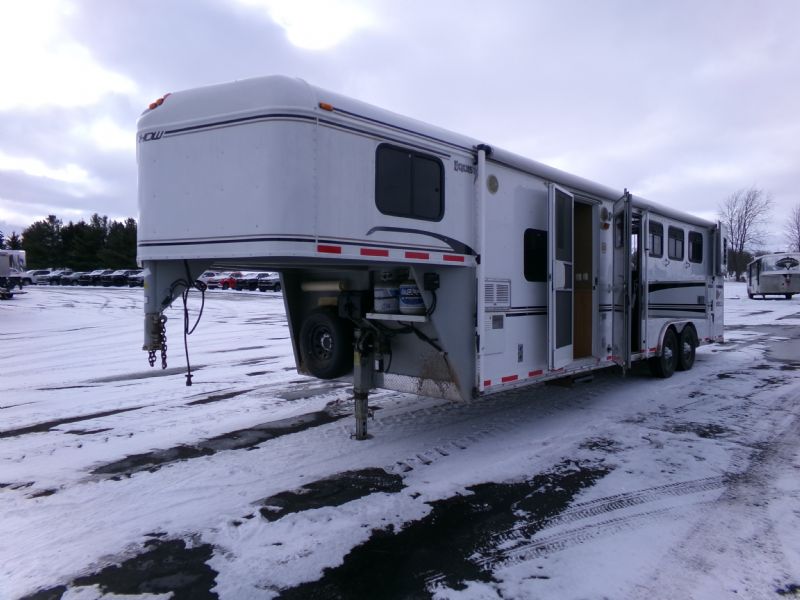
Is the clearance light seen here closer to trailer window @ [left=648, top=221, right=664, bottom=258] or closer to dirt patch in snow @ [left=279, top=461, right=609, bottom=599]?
dirt patch in snow @ [left=279, top=461, right=609, bottom=599]

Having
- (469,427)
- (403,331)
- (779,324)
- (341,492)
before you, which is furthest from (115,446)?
(779,324)

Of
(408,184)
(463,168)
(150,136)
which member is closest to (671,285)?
(463,168)

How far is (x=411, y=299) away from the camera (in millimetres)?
5426

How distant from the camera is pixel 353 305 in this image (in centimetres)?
582

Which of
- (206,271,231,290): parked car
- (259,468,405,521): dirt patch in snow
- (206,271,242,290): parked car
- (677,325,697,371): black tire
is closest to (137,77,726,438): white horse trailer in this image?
(259,468,405,521): dirt patch in snow

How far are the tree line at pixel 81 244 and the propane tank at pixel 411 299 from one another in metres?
66.3

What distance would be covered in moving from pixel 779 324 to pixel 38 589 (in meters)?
21.6

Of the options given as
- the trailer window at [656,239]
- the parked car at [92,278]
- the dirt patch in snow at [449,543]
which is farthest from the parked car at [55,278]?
the dirt patch in snow at [449,543]

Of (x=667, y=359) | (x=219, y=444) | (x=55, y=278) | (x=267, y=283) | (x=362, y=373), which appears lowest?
(x=219, y=444)

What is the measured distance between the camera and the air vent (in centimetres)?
550

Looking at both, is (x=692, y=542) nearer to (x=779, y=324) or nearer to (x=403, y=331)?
(x=403, y=331)

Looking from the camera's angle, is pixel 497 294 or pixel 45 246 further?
pixel 45 246

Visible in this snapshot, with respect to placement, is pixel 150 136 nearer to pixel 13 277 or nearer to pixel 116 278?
pixel 13 277

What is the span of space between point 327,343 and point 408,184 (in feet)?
7.13
